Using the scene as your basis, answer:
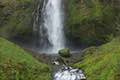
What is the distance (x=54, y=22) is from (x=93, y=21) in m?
4.98

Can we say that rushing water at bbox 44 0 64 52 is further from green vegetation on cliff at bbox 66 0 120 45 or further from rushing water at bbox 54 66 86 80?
rushing water at bbox 54 66 86 80

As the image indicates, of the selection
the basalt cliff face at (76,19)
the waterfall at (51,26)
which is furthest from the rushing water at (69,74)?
the waterfall at (51,26)

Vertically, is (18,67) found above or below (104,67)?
above

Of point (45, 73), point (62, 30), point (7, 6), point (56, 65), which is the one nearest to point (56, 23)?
point (62, 30)

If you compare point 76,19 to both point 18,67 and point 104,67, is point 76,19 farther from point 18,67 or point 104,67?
point 18,67

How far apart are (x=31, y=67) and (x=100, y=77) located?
4815mm

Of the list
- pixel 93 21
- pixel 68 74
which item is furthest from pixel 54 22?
pixel 68 74

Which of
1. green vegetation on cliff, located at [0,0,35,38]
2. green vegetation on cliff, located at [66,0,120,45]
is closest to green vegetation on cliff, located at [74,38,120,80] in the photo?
green vegetation on cliff, located at [66,0,120,45]

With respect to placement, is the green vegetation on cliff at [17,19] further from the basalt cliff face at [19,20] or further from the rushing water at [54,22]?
the rushing water at [54,22]

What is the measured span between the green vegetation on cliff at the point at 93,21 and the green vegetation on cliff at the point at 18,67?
1249cm

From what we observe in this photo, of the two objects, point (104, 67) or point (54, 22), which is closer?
point (104, 67)

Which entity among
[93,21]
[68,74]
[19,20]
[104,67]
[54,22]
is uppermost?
[19,20]

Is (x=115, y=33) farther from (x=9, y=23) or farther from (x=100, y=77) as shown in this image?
(x=100, y=77)

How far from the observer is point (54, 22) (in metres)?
36.7
